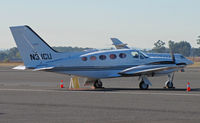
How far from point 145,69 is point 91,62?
3543 millimetres

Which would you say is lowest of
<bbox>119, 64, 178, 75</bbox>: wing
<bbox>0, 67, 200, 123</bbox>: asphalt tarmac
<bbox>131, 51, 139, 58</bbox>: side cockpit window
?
<bbox>0, 67, 200, 123</bbox>: asphalt tarmac

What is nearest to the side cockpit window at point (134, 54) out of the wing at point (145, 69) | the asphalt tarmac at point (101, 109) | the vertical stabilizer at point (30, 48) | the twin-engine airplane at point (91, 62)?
the twin-engine airplane at point (91, 62)

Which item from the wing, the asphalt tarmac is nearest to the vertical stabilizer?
the wing

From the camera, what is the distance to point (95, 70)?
28297mm

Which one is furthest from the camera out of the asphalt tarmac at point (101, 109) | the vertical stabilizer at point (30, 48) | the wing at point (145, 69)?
the wing at point (145, 69)

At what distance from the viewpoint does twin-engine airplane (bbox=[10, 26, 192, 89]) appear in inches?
1081

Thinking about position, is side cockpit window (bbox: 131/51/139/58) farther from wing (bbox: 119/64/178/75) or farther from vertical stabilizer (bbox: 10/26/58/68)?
vertical stabilizer (bbox: 10/26/58/68)

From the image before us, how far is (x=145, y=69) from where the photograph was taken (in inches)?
1106

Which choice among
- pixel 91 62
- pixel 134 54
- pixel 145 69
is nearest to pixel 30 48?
pixel 91 62

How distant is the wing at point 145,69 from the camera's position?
91.8 feet

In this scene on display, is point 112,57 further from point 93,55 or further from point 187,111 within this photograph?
point 187,111

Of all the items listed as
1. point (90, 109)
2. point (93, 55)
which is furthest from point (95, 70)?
point (90, 109)

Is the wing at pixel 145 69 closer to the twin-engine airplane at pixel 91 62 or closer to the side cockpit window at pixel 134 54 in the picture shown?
the twin-engine airplane at pixel 91 62

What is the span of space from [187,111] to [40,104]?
646cm
